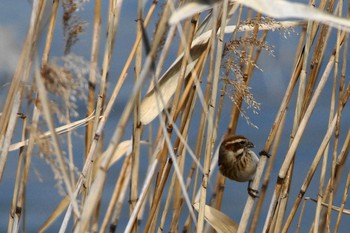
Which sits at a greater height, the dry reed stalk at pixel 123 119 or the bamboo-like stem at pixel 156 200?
the dry reed stalk at pixel 123 119

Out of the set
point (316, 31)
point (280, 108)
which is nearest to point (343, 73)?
point (316, 31)

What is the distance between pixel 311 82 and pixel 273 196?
386mm

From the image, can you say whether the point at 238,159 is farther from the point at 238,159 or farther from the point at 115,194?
the point at 115,194

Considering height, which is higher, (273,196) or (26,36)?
(26,36)

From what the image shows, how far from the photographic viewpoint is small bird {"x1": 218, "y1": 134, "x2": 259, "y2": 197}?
2279 mm

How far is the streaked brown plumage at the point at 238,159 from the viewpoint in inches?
89.7

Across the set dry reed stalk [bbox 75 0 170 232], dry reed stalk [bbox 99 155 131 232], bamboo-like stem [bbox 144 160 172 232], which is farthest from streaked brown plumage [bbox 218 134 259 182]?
dry reed stalk [bbox 75 0 170 232]

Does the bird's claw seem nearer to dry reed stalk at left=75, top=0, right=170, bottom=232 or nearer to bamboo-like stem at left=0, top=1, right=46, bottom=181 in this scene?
bamboo-like stem at left=0, top=1, right=46, bottom=181

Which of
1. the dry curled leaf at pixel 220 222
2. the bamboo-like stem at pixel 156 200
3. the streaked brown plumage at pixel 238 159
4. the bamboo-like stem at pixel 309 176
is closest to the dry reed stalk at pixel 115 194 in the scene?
the bamboo-like stem at pixel 156 200

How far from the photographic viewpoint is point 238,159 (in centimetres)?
229

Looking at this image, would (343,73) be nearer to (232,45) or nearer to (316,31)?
(316,31)

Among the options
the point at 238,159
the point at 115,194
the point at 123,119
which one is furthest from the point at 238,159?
the point at 123,119

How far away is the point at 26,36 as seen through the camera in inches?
44.9

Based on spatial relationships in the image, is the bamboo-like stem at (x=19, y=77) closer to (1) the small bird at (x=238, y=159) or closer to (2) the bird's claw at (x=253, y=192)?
(2) the bird's claw at (x=253, y=192)
